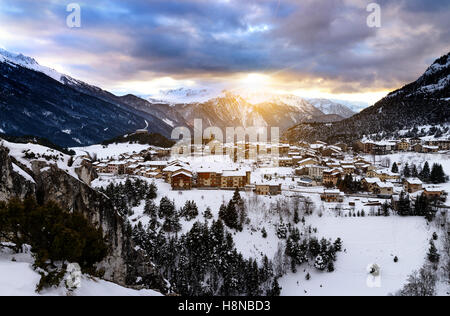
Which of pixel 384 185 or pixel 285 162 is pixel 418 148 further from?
pixel 384 185

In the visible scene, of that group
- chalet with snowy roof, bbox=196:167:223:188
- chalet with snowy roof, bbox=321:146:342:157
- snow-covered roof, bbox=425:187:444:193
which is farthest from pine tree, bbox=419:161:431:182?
chalet with snowy roof, bbox=196:167:223:188

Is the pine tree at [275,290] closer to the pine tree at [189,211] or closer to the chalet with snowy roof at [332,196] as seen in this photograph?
the pine tree at [189,211]

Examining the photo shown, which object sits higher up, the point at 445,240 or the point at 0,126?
the point at 0,126

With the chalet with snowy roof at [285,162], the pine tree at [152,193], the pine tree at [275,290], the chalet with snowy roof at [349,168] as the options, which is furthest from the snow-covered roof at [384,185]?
the pine tree at [152,193]

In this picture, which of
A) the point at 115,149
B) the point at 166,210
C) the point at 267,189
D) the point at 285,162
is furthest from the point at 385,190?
the point at 115,149
